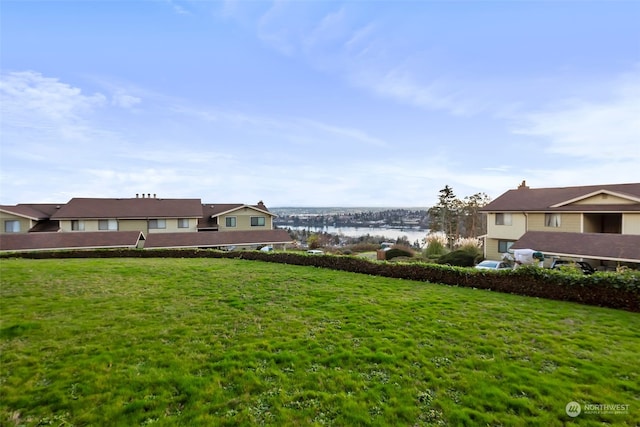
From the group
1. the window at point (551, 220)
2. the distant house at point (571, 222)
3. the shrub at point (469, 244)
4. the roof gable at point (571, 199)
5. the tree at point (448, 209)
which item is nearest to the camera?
the distant house at point (571, 222)

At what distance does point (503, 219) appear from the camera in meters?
23.8

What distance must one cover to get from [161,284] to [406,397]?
10.1 meters

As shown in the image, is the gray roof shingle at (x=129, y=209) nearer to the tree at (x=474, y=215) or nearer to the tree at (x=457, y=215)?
the tree at (x=457, y=215)

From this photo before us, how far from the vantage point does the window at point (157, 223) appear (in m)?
30.0

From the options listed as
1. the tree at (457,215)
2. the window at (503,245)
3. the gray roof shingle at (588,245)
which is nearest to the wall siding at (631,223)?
the gray roof shingle at (588,245)

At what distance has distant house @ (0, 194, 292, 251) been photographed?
22062 millimetres

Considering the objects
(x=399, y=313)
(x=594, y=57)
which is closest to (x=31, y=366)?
(x=399, y=313)

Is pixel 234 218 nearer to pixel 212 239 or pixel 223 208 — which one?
pixel 223 208

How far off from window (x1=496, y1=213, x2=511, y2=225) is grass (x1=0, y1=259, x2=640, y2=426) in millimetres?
15724

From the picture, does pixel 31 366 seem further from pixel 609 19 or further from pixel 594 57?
pixel 594 57

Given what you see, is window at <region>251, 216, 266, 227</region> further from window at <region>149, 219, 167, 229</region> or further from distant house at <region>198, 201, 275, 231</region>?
window at <region>149, 219, 167, 229</region>

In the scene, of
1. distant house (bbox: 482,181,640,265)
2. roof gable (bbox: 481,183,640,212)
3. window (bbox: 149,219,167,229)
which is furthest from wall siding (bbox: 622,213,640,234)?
window (bbox: 149,219,167,229)

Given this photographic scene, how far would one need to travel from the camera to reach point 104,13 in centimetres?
1075

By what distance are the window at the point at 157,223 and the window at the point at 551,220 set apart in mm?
34462
